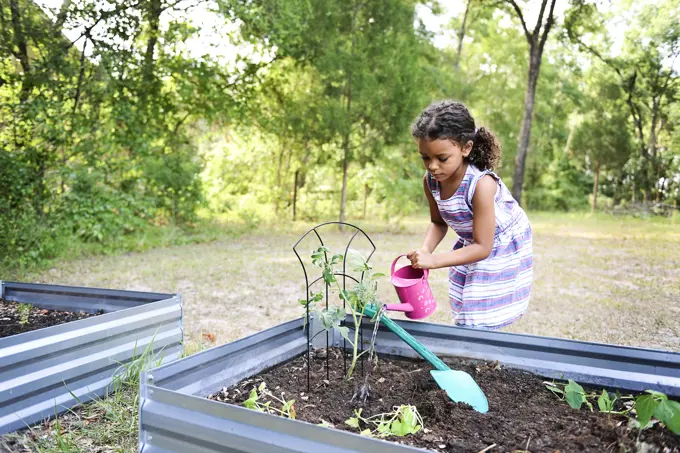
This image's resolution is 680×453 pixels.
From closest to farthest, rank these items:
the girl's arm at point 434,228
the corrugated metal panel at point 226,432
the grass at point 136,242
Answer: the corrugated metal panel at point 226,432 → the girl's arm at point 434,228 → the grass at point 136,242

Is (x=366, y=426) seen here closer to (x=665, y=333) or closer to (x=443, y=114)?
(x=443, y=114)

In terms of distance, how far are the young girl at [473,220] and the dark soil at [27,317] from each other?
5.87 ft

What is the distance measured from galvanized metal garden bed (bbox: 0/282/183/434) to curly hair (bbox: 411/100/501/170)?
4.52 ft

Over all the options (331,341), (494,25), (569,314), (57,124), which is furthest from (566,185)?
(331,341)

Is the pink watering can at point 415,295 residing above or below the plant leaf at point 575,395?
above

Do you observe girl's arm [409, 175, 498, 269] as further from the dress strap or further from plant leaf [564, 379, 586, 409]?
plant leaf [564, 379, 586, 409]

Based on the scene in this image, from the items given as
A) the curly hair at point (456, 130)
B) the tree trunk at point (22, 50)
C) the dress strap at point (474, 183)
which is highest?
the tree trunk at point (22, 50)

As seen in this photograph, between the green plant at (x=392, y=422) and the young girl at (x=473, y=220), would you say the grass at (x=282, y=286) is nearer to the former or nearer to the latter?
the green plant at (x=392, y=422)

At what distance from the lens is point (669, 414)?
1.24 m

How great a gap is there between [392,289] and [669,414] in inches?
178

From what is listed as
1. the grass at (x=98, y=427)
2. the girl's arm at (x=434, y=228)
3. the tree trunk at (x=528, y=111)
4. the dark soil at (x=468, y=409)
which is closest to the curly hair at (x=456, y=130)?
the girl's arm at (x=434, y=228)

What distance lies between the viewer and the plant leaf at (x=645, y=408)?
125 cm

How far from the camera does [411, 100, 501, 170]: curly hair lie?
1800 mm

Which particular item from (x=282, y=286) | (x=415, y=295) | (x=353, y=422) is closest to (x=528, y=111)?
(x=282, y=286)
